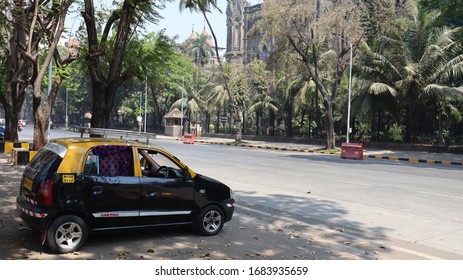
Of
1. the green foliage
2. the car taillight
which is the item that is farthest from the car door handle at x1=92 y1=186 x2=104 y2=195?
the green foliage

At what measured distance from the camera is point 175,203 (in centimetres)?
639

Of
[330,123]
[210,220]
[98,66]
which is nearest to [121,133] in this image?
[210,220]

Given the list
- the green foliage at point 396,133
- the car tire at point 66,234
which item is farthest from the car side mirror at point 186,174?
the green foliage at point 396,133

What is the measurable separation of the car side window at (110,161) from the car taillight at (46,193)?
494 millimetres

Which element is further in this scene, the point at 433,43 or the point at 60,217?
the point at 433,43

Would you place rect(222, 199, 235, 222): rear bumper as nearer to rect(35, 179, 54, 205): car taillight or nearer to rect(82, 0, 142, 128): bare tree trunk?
rect(35, 179, 54, 205): car taillight

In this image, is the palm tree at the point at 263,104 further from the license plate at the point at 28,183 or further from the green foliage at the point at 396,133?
the license plate at the point at 28,183

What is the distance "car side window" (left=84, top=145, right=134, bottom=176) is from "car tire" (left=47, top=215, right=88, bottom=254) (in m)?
0.67

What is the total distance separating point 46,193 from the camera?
17.9ft

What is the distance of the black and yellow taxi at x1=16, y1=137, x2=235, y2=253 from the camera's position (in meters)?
5.52
